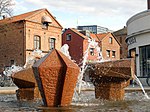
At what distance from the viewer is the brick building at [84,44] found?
51.7m

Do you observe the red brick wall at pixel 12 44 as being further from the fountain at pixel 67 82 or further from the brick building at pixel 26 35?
the fountain at pixel 67 82

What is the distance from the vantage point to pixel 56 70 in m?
8.09

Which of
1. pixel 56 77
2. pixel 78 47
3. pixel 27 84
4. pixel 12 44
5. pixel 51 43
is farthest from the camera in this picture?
pixel 78 47


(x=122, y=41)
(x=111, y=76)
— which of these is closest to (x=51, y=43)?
(x=122, y=41)

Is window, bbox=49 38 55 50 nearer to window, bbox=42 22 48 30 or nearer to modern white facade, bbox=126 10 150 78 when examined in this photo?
window, bbox=42 22 48 30

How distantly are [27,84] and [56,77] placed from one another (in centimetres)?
308

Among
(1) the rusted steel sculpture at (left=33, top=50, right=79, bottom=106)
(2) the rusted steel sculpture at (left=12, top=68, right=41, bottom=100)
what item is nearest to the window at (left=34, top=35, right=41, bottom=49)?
(2) the rusted steel sculpture at (left=12, top=68, right=41, bottom=100)

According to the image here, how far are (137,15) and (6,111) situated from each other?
21.8m

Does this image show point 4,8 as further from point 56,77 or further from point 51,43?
point 56,77

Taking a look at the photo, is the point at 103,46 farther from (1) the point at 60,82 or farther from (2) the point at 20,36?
(1) the point at 60,82

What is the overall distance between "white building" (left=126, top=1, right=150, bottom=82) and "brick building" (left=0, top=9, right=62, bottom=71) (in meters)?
15.6

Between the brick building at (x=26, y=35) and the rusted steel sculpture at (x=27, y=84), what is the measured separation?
2940 cm

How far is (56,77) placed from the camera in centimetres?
812

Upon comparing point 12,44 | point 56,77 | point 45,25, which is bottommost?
point 56,77
